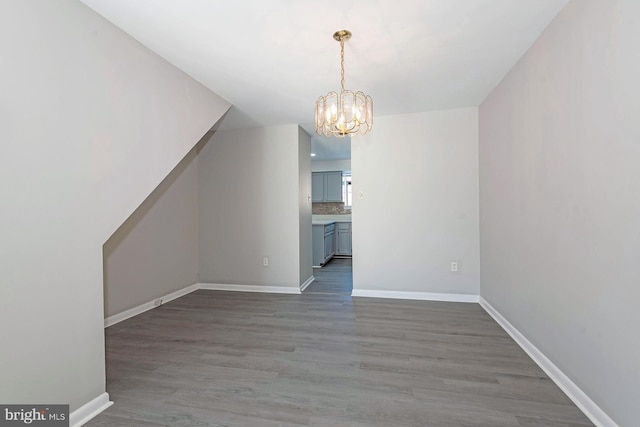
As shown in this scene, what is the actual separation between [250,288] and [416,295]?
2331mm

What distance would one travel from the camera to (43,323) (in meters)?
1.40

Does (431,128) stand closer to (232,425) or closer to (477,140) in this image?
(477,140)

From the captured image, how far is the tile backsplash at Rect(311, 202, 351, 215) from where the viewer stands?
23.5ft

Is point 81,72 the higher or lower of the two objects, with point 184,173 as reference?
higher

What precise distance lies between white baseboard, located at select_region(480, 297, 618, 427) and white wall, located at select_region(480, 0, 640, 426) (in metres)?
0.04

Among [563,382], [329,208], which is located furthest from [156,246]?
[329,208]

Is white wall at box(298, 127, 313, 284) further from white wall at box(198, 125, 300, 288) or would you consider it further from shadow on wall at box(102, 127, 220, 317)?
shadow on wall at box(102, 127, 220, 317)

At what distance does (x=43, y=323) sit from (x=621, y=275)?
288 cm

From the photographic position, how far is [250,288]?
13.3ft

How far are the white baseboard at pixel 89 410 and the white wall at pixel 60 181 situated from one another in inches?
1.4

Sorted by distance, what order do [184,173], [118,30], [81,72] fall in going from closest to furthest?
[81,72]
[118,30]
[184,173]

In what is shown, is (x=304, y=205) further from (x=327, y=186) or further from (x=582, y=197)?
(x=582, y=197)

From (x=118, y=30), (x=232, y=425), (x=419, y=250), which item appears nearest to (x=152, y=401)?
(x=232, y=425)

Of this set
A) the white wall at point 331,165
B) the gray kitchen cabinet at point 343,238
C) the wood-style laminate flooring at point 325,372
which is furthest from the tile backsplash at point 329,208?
the wood-style laminate flooring at point 325,372
